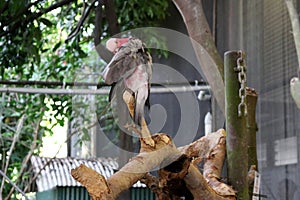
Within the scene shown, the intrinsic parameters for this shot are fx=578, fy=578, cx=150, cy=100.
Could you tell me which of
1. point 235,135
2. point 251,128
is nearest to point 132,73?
point 235,135

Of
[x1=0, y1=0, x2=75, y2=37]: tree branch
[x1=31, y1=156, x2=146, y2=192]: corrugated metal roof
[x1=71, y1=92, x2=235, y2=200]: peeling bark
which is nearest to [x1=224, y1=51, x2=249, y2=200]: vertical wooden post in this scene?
[x1=71, y1=92, x2=235, y2=200]: peeling bark

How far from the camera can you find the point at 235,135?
133cm

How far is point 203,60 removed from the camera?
5.85ft

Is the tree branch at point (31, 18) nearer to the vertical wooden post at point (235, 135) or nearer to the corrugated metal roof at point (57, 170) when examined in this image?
the corrugated metal roof at point (57, 170)

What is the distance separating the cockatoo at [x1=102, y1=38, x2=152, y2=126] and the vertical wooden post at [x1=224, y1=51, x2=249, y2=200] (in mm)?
281

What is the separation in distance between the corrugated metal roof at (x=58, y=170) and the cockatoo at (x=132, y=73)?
2.52 meters

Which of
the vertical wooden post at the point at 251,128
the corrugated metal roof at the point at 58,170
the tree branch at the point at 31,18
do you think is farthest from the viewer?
the corrugated metal roof at the point at 58,170

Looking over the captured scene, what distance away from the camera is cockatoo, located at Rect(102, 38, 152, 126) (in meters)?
1.12

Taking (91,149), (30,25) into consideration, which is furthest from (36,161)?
(30,25)

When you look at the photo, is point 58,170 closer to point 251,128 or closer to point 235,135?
point 251,128

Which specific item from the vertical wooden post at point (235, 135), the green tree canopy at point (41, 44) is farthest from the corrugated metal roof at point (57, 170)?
the vertical wooden post at point (235, 135)

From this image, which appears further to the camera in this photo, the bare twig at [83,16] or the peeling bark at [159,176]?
the bare twig at [83,16]

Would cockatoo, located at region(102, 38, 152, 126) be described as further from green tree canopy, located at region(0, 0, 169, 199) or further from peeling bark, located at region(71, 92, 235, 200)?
green tree canopy, located at region(0, 0, 169, 199)

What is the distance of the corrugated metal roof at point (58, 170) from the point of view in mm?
3677
